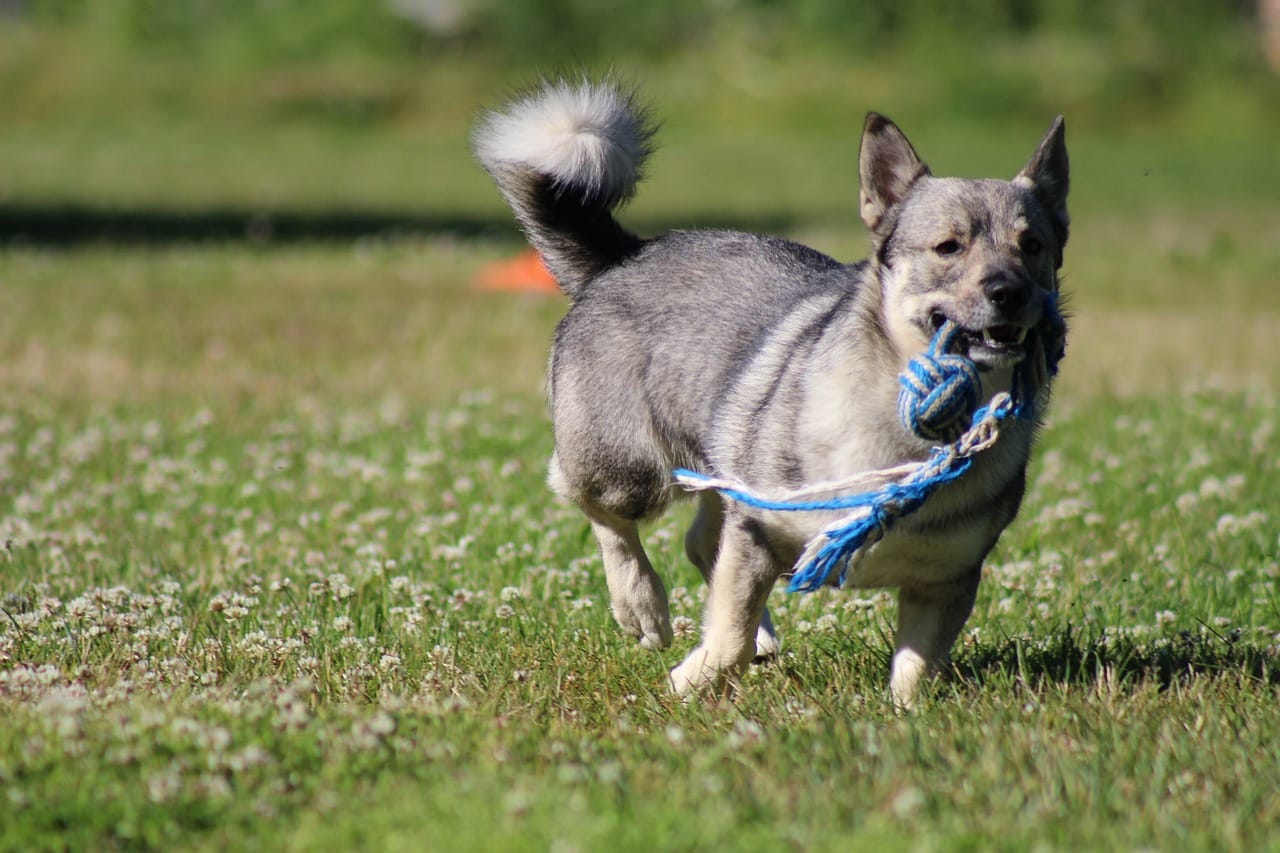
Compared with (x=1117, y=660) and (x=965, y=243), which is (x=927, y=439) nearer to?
(x=965, y=243)

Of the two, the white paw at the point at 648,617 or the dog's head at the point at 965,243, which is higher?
the dog's head at the point at 965,243

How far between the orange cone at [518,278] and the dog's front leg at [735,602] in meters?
7.67

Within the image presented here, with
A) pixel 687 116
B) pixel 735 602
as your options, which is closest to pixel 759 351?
pixel 735 602

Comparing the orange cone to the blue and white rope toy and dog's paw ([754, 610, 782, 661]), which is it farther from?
the blue and white rope toy

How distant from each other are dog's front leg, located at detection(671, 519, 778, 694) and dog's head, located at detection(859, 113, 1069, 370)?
2.16ft

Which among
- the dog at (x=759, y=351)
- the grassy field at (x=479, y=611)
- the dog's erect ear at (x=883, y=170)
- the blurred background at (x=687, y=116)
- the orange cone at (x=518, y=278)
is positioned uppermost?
the dog's erect ear at (x=883, y=170)

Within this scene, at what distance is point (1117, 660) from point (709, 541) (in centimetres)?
128

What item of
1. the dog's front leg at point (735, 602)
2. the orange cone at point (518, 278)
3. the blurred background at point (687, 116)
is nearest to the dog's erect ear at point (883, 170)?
the dog's front leg at point (735, 602)

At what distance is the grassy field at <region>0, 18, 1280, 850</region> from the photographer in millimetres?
3020

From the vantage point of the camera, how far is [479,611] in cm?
477

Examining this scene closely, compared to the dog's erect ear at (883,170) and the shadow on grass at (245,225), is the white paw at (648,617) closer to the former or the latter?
the dog's erect ear at (883,170)

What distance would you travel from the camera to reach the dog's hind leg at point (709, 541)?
449 centimetres

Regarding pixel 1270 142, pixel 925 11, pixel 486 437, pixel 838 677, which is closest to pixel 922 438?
pixel 838 677

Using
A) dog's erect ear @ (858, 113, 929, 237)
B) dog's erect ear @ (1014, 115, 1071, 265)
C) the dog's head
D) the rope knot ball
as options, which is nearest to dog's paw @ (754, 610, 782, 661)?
the rope knot ball
